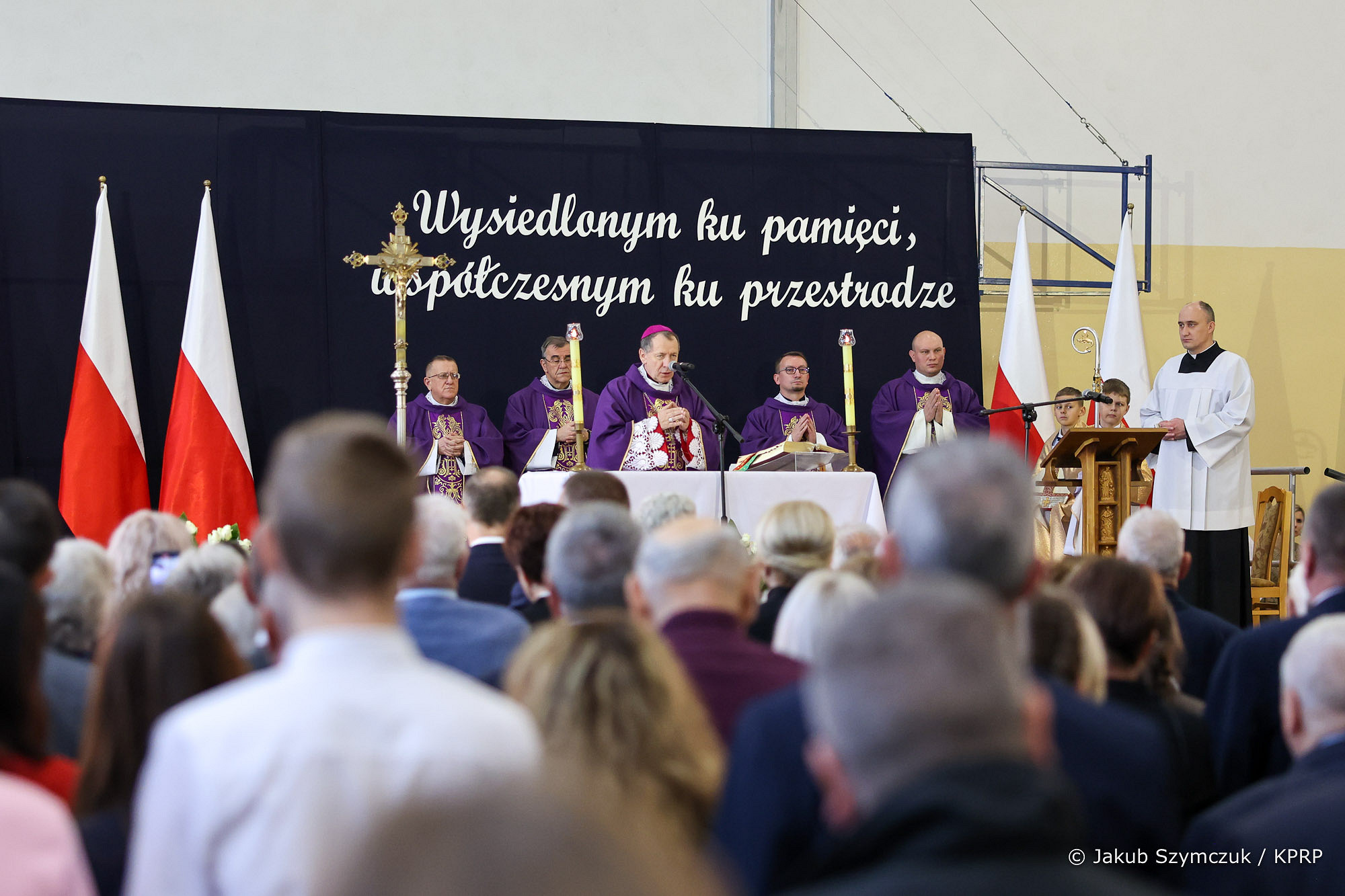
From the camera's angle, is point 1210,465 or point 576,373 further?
point 1210,465

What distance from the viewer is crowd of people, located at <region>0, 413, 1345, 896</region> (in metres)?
1.07

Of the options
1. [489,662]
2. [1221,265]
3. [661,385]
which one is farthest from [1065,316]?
[489,662]

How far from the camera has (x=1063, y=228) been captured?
11289mm

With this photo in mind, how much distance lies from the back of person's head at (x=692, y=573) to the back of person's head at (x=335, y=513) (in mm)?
1011

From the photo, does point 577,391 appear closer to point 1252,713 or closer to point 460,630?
point 460,630

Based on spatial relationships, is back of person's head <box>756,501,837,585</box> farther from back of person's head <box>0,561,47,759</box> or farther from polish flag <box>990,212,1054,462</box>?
polish flag <box>990,212,1054,462</box>

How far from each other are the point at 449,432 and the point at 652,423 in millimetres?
1560

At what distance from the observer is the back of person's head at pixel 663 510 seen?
421cm

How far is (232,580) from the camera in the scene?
10.4 ft

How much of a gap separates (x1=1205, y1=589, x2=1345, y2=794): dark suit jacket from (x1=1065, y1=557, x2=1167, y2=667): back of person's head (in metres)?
0.23

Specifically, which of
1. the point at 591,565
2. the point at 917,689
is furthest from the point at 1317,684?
the point at 917,689

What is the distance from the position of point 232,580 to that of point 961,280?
7.65m

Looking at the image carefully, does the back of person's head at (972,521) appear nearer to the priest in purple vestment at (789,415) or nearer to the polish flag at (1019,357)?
the priest in purple vestment at (789,415)

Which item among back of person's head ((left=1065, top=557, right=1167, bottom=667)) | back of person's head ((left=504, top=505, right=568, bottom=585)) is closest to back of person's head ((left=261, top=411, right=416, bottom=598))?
back of person's head ((left=1065, top=557, right=1167, bottom=667))
